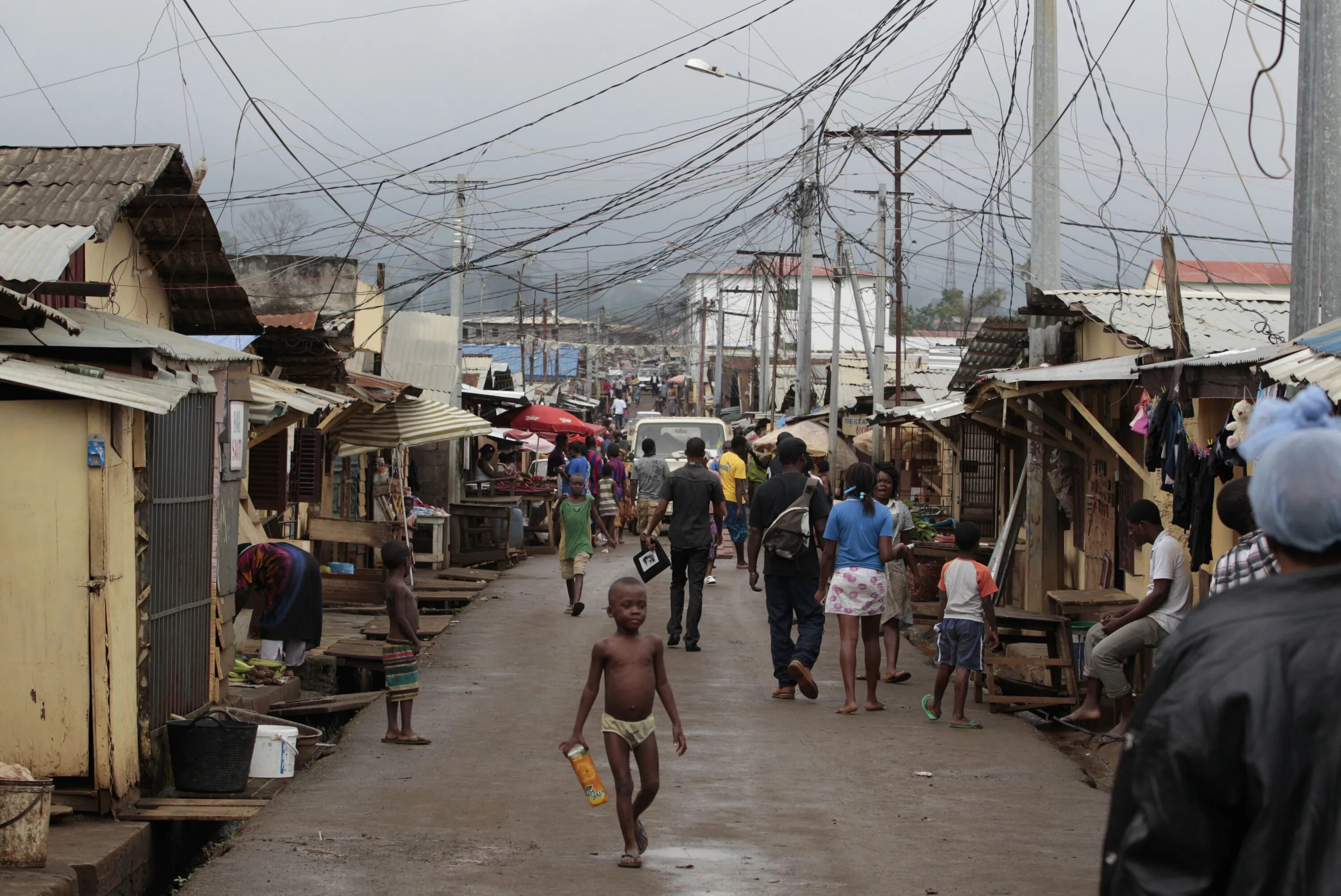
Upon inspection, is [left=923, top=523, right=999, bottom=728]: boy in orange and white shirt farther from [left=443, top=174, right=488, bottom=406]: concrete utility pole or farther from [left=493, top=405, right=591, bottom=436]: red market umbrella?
[left=493, top=405, right=591, bottom=436]: red market umbrella

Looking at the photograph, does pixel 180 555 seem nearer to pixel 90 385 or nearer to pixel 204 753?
pixel 204 753

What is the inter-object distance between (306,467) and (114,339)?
750cm

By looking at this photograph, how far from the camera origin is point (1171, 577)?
331 inches

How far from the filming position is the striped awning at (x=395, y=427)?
1722cm

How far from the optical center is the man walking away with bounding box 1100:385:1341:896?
2264 millimetres

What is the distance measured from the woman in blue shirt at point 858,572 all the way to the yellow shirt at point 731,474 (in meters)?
9.64

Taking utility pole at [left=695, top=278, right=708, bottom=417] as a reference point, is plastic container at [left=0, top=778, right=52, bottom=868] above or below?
below

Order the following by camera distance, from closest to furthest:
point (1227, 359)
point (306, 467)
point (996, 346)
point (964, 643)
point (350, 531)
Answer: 1. point (1227, 359)
2. point (964, 643)
3. point (306, 467)
4. point (350, 531)
5. point (996, 346)

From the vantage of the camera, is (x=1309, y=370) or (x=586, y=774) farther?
(x=1309, y=370)

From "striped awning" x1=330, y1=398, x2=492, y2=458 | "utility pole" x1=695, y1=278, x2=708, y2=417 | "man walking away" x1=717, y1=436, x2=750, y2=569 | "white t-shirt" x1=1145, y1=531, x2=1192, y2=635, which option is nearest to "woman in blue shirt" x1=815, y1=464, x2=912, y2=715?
"white t-shirt" x1=1145, y1=531, x2=1192, y2=635

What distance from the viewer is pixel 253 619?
12.5 meters

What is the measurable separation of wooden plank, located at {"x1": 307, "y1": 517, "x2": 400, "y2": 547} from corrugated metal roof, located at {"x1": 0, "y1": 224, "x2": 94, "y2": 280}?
752cm

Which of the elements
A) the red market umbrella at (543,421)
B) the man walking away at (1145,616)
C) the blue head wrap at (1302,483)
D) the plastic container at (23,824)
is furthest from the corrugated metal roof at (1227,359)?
the red market umbrella at (543,421)

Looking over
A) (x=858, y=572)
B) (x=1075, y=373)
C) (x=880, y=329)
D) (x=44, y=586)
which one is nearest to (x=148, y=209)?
(x=44, y=586)
